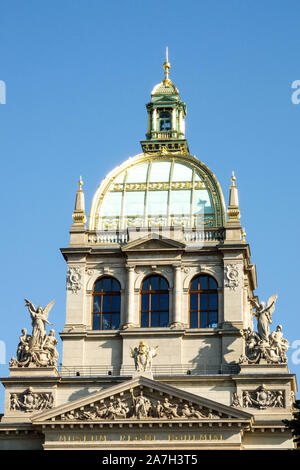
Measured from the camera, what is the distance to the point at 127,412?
281ft

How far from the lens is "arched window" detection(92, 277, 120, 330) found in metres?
93.1

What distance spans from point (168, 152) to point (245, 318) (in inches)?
459

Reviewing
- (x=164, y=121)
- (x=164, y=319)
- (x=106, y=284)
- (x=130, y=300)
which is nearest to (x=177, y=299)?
(x=164, y=319)

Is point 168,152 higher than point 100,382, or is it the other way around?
point 168,152

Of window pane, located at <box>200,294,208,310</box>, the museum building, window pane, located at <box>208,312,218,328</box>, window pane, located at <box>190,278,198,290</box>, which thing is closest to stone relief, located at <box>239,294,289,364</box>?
the museum building

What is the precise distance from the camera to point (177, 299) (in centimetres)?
9238

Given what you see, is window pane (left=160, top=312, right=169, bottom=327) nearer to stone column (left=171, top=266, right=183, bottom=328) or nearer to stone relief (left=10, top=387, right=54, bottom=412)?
stone column (left=171, top=266, right=183, bottom=328)

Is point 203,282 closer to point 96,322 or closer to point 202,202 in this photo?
point 202,202

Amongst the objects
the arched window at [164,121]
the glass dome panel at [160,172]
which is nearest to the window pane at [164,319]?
the glass dome panel at [160,172]

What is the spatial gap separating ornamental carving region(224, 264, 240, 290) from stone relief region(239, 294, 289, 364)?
12.8ft

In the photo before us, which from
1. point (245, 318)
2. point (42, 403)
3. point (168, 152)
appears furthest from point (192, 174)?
point (42, 403)

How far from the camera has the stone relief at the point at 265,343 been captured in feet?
288

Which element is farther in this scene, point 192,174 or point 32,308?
point 192,174
